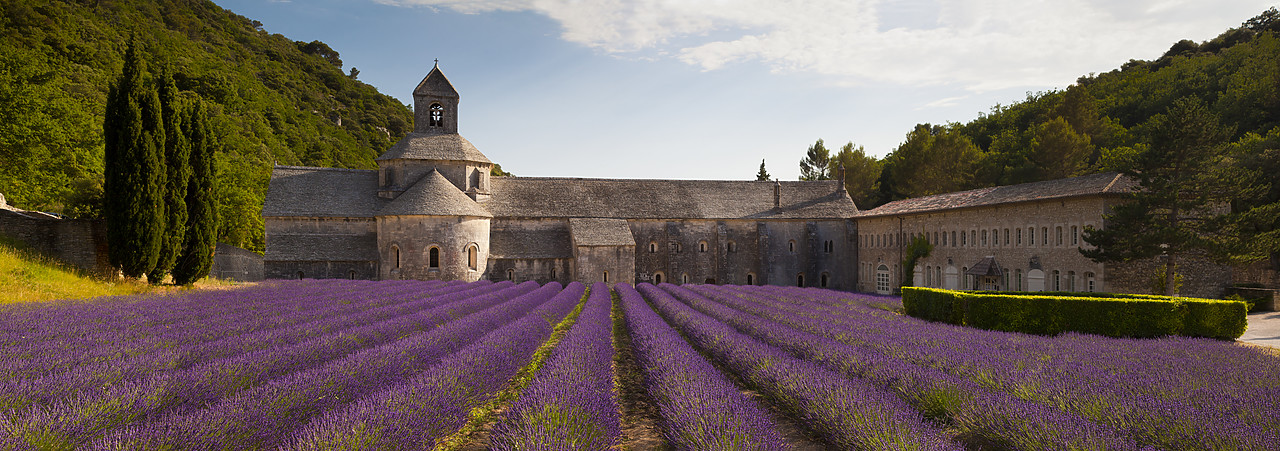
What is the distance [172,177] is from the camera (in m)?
18.8

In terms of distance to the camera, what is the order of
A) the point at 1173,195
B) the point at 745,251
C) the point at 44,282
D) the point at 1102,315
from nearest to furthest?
the point at 1102,315 → the point at 44,282 → the point at 1173,195 → the point at 745,251

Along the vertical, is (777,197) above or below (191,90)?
below

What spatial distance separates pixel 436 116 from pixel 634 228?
15.3 meters

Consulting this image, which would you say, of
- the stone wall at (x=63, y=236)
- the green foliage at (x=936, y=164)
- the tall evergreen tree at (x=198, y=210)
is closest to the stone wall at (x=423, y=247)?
the tall evergreen tree at (x=198, y=210)

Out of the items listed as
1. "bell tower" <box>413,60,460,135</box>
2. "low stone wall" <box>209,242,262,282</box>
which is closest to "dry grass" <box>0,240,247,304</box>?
"low stone wall" <box>209,242,262,282</box>

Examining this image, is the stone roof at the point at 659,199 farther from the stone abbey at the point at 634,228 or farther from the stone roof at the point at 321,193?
the stone roof at the point at 321,193

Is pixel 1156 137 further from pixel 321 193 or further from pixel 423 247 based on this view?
pixel 321 193

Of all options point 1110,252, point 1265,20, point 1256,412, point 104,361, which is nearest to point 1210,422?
point 1256,412

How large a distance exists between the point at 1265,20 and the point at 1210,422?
71.6 metres

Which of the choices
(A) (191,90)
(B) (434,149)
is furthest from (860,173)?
(A) (191,90)

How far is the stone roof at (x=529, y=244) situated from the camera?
35.6 metres

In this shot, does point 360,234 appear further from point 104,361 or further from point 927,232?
point 927,232

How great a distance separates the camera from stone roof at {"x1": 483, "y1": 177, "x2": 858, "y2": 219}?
38625 millimetres

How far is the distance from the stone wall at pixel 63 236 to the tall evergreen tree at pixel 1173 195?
Result: 3305cm
